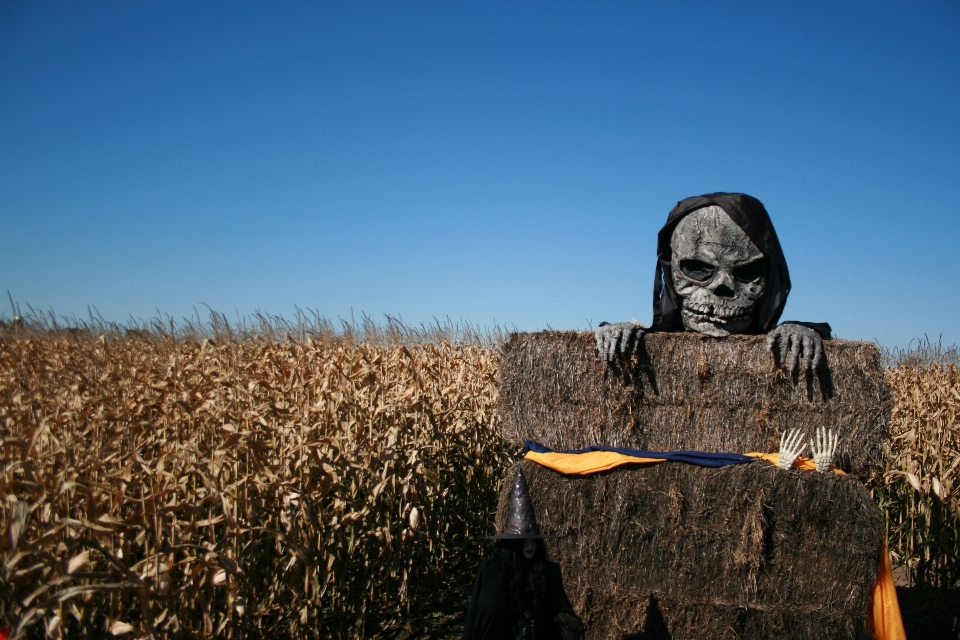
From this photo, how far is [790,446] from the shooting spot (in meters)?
4.50

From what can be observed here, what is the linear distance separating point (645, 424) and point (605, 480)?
473mm

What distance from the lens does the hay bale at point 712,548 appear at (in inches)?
164

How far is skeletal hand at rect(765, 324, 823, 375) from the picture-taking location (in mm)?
4398

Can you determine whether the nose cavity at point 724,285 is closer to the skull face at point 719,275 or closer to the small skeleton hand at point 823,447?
the skull face at point 719,275

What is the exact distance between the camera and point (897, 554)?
6.88 meters

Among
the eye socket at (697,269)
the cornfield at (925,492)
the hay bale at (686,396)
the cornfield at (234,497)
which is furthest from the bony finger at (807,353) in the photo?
the cornfield at (234,497)

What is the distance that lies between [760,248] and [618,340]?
1212 mm

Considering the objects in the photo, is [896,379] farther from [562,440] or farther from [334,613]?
[334,613]

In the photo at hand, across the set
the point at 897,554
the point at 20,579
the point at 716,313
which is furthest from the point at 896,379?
the point at 20,579

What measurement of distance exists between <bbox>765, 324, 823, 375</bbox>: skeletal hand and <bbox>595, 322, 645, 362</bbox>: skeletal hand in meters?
0.79

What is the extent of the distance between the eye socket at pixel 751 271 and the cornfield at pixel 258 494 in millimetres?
1874

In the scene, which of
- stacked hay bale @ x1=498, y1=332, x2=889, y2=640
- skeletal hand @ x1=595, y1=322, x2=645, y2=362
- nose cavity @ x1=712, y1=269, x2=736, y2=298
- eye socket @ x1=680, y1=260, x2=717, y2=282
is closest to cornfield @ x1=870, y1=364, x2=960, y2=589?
stacked hay bale @ x1=498, y1=332, x2=889, y2=640

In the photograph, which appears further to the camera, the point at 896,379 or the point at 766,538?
the point at 896,379

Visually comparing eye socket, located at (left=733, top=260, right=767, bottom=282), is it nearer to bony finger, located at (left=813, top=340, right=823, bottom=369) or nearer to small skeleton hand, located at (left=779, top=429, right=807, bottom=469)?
bony finger, located at (left=813, top=340, right=823, bottom=369)
